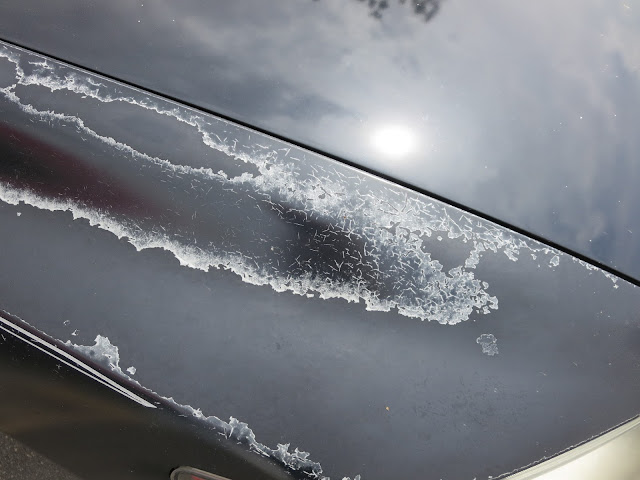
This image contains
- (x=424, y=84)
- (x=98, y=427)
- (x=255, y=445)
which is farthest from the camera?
(x=424, y=84)

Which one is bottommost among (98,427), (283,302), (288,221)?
(98,427)

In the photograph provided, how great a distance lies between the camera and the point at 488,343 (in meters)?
1.14

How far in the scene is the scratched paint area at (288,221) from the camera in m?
1.17

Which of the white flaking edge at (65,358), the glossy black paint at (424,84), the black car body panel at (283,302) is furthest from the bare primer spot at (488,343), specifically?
the white flaking edge at (65,358)

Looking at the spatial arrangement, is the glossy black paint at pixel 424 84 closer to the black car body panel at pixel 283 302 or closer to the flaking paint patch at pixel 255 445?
the black car body panel at pixel 283 302

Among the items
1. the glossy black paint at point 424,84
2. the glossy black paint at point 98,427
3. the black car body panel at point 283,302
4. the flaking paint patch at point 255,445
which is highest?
the glossy black paint at point 424,84

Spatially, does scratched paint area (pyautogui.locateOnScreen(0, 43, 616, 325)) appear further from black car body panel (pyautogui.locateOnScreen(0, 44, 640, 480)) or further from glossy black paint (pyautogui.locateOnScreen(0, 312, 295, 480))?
glossy black paint (pyautogui.locateOnScreen(0, 312, 295, 480))

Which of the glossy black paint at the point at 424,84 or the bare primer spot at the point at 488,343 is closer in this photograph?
the bare primer spot at the point at 488,343

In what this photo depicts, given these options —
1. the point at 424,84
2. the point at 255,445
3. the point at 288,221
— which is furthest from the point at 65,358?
the point at 424,84

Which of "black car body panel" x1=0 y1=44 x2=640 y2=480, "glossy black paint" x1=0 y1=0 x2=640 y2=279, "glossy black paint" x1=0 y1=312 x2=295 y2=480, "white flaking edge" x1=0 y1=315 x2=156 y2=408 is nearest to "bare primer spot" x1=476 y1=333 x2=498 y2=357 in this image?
"black car body panel" x1=0 y1=44 x2=640 y2=480

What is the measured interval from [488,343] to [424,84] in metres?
0.61

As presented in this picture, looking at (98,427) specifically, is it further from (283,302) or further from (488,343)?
(488,343)

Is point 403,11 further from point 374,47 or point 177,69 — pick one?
point 177,69

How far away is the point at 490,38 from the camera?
1379mm
